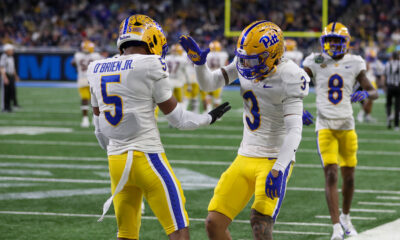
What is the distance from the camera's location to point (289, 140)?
15.1 feet

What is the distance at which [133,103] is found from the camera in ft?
14.3

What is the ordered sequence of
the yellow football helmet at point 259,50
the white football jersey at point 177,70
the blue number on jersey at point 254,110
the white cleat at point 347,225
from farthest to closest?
the white football jersey at point 177,70
the white cleat at point 347,225
the blue number on jersey at point 254,110
the yellow football helmet at point 259,50

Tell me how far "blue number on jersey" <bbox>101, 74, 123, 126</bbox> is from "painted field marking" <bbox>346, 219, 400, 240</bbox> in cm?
275

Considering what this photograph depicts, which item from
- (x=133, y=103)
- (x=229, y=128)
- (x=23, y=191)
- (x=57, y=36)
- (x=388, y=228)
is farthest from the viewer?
(x=57, y=36)

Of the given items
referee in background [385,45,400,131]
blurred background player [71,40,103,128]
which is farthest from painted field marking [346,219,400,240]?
blurred background player [71,40,103,128]

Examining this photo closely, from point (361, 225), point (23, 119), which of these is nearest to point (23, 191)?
point (361, 225)

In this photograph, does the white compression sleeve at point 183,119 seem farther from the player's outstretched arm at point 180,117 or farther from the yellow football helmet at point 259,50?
the yellow football helmet at point 259,50

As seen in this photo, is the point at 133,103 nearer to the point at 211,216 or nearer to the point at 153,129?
the point at 153,129

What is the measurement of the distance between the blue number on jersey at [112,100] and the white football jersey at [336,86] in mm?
2840

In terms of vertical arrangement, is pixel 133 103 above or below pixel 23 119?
above

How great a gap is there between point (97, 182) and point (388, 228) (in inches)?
148

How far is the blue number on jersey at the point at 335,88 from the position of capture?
675 centimetres

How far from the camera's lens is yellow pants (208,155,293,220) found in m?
4.70

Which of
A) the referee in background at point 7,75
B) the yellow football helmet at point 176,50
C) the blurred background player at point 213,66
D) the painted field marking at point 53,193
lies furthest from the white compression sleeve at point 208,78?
the referee in background at point 7,75
